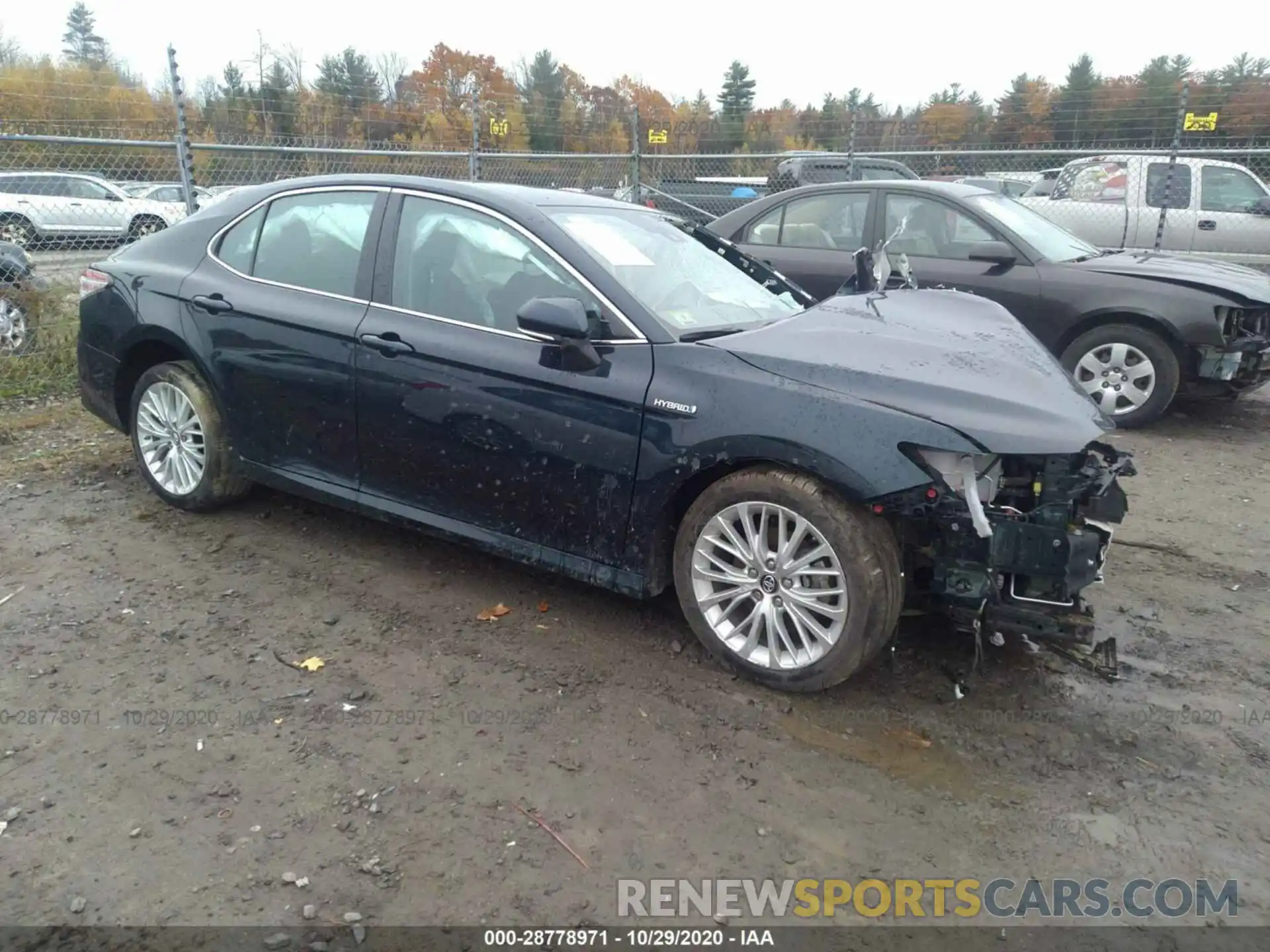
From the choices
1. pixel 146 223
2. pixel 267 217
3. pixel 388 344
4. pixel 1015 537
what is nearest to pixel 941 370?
pixel 1015 537

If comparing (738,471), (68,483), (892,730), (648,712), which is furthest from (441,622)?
(68,483)

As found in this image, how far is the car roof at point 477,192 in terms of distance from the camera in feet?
12.5

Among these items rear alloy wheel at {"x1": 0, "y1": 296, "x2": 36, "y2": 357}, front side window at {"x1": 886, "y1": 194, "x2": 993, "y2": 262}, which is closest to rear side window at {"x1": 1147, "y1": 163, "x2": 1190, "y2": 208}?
front side window at {"x1": 886, "y1": 194, "x2": 993, "y2": 262}

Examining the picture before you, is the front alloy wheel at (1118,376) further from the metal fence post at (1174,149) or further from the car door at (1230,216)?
the car door at (1230,216)

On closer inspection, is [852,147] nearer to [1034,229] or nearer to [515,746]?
[1034,229]

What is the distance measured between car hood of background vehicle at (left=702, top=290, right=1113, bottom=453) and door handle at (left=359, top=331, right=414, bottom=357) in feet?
4.07

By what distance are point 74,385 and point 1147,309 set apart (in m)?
7.76

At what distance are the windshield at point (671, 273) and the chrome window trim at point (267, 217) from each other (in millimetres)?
896

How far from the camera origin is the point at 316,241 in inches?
166

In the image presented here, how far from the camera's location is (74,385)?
7184 millimetres

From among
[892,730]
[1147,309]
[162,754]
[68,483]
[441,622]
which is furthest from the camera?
[1147,309]

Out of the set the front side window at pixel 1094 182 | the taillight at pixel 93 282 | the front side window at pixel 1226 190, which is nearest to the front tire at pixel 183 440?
the taillight at pixel 93 282

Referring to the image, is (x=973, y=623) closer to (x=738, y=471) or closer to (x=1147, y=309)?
(x=738, y=471)

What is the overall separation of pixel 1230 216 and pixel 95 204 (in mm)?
17323
